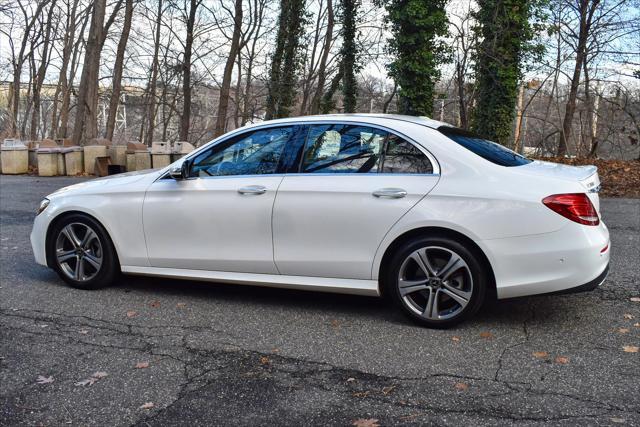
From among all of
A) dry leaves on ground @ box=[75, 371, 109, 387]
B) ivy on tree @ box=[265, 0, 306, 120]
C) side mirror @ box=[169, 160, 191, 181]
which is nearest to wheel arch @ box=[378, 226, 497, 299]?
side mirror @ box=[169, 160, 191, 181]

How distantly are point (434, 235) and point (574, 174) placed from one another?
1.13 m

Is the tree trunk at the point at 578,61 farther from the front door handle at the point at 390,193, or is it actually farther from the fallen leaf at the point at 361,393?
the fallen leaf at the point at 361,393

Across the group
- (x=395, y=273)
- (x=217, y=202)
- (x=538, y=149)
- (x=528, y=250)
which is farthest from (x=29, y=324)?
(x=538, y=149)

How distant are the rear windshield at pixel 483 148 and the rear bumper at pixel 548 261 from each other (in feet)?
2.25

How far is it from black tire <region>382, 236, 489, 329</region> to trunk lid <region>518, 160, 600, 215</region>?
0.78 m

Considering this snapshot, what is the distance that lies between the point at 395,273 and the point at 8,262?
15.4ft

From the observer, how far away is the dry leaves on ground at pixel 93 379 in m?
3.63

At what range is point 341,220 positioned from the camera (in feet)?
15.2

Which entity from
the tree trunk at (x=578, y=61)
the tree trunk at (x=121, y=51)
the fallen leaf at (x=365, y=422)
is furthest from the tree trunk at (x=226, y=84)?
the fallen leaf at (x=365, y=422)

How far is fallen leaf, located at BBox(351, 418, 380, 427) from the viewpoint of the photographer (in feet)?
10.1

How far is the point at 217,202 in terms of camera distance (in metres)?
5.07

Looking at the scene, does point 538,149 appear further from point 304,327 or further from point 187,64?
point 304,327

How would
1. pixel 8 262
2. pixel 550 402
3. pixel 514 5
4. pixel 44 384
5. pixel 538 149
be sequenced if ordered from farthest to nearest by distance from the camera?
pixel 538 149, pixel 514 5, pixel 8 262, pixel 44 384, pixel 550 402

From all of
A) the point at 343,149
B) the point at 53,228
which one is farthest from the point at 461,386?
the point at 53,228
